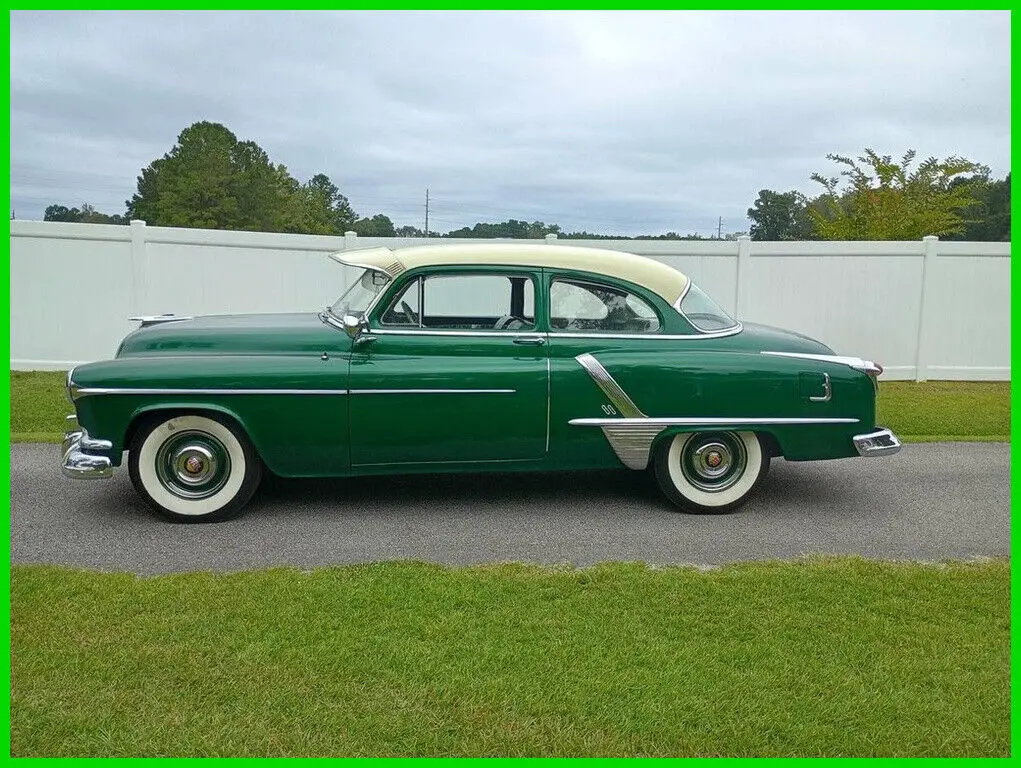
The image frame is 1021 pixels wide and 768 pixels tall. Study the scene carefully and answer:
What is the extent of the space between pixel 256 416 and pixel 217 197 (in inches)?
1846

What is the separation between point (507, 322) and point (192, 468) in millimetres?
2281

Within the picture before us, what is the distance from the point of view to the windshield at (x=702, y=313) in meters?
6.13

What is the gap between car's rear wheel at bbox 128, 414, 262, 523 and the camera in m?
5.57

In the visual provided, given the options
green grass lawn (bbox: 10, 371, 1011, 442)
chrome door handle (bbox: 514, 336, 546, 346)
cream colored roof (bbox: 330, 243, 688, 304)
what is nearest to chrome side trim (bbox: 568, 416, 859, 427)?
chrome door handle (bbox: 514, 336, 546, 346)

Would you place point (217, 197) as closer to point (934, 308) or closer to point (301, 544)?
point (934, 308)

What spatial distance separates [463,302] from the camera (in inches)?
247

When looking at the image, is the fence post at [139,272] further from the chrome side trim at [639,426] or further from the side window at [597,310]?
the chrome side trim at [639,426]

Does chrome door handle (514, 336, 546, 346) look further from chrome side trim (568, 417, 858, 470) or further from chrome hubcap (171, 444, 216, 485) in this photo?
chrome hubcap (171, 444, 216, 485)

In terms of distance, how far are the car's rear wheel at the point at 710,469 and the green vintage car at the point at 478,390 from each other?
0.4 inches

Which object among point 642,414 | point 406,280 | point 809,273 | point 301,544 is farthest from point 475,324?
point 809,273

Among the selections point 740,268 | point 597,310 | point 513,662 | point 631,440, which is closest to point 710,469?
point 631,440

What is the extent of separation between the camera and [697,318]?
20.2ft

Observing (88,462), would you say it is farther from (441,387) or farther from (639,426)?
(639,426)

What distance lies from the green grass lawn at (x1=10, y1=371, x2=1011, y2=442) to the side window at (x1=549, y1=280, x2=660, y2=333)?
3856mm
